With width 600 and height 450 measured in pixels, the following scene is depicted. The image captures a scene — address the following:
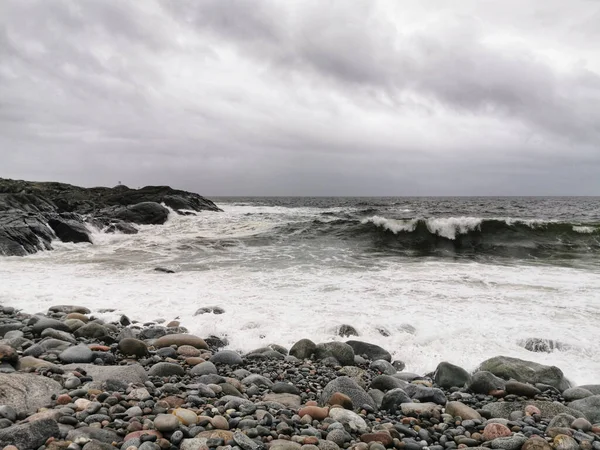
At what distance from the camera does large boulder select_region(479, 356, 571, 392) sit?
15.5 ft

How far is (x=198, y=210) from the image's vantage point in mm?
40562

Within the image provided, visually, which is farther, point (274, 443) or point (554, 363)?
point (554, 363)

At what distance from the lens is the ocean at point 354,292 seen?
609cm

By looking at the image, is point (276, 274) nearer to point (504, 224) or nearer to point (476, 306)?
point (476, 306)

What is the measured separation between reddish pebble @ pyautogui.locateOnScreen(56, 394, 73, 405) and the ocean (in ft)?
8.84

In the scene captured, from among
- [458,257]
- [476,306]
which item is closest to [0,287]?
[476,306]

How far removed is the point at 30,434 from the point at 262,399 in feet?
6.63

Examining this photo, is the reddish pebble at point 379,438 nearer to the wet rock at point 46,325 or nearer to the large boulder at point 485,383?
the large boulder at point 485,383

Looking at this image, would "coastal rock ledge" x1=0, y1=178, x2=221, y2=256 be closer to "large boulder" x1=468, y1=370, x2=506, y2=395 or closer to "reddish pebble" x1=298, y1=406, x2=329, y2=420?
"reddish pebble" x1=298, y1=406, x2=329, y2=420

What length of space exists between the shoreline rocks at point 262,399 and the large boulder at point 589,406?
0.01 m

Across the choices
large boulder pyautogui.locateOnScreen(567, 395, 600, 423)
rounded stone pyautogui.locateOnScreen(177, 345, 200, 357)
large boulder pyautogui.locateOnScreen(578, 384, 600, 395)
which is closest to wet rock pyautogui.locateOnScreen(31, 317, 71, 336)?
rounded stone pyautogui.locateOnScreen(177, 345, 200, 357)

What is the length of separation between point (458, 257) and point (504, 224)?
830 centimetres

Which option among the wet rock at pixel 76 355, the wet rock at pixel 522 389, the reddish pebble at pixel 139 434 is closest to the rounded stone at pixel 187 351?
the wet rock at pixel 76 355

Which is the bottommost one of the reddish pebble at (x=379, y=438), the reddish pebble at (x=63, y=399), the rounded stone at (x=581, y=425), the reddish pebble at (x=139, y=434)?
the rounded stone at (x=581, y=425)
